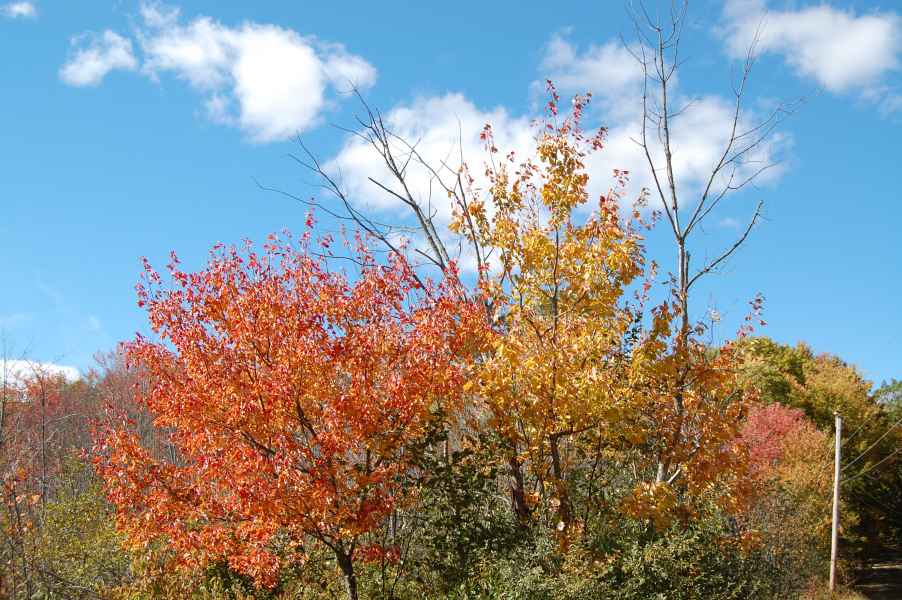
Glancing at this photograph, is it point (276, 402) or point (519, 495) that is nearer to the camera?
point (276, 402)

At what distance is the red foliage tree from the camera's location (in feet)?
31.9

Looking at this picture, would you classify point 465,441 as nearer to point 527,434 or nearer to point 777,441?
point 527,434

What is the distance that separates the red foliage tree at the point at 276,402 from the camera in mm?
9719

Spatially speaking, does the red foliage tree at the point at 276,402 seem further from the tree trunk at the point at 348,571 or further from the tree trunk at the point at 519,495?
the tree trunk at the point at 519,495

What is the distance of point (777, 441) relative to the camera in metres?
27.5

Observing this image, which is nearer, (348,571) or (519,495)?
(348,571)

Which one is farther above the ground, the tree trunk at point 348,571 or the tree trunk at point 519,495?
the tree trunk at point 519,495

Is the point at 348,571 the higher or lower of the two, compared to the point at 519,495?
lower

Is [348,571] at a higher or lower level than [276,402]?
lower

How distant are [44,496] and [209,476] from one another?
12.7 metres

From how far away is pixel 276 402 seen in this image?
32.4 feet

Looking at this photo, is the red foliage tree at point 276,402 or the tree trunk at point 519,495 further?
the tree trunk at point 519,495

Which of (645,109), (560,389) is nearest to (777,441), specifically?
(645,109)

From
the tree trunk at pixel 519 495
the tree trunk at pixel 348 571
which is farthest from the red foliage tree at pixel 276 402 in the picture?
the tree trunk at pixel 519 495
